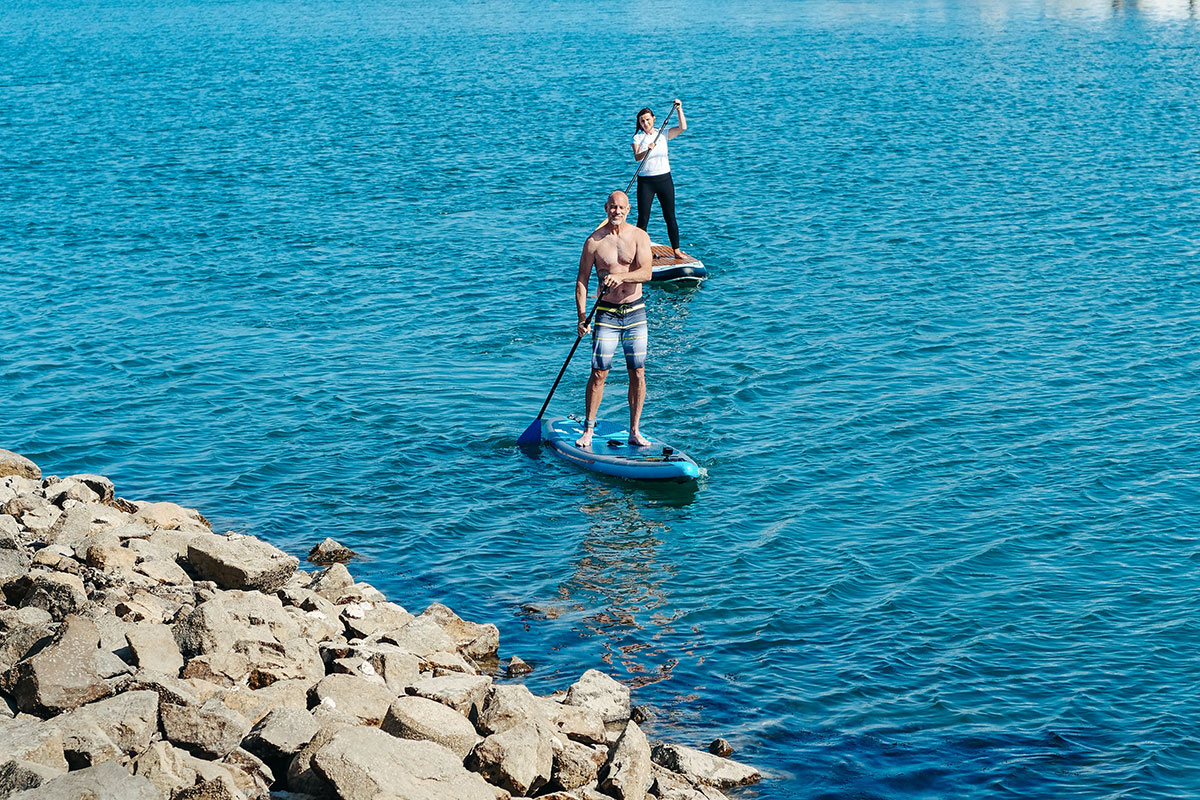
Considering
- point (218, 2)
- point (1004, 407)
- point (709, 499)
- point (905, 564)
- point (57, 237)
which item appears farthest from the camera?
point (218, 2)

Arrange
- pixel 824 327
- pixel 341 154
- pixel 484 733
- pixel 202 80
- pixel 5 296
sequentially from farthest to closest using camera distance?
1. pixel 202 80
2. pixel 341 154
3. pixel 5 296
4. pixel 824 327
5. pixel 484 733

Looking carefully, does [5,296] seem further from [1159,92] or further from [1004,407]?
[1159,92]

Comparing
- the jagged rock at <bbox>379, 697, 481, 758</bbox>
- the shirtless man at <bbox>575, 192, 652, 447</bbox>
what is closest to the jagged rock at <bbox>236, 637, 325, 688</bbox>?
the jagged rock at <bbox>379, 697, 481, 758</bbox>

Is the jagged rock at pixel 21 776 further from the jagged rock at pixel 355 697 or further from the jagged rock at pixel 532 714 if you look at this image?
the jagged rock at pixel 532 714

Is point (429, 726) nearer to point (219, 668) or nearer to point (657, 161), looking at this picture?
point (219, 668)

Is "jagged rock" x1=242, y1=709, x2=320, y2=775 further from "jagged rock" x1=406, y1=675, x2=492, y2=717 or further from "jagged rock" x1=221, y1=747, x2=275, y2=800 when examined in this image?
"jagged rock" x1=406, y1=675, x2=492, y2=717

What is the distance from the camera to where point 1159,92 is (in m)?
40.4

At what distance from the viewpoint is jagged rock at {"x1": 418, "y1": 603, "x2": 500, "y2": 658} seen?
33.9 ft

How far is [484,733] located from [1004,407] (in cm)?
963

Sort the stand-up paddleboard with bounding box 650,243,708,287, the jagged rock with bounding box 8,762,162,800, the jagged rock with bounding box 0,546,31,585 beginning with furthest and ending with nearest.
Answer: the stand-up paddleboard with bounding box 650,243,708,287 < the jagged rock with bounding box 0,546,31,585 < the jagged rock with bounding box 8,762,162,800

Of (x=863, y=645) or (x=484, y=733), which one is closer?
(x=484, y=733)

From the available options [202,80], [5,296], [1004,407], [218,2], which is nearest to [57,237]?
[5,296]

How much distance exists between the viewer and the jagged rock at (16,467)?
1306 cm

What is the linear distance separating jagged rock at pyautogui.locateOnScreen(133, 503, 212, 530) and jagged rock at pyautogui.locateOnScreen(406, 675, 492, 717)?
4.22 meters
